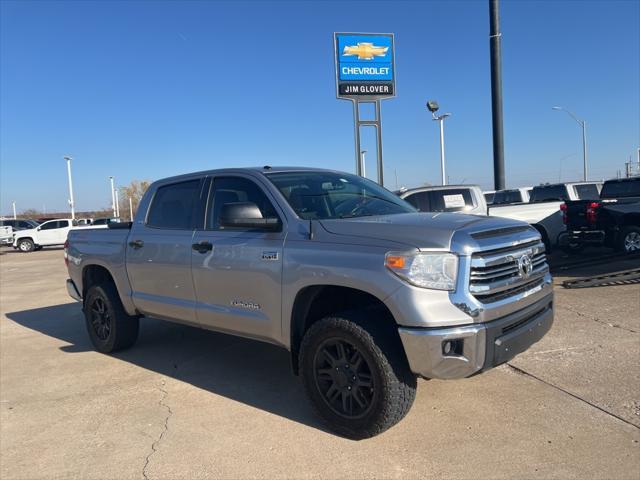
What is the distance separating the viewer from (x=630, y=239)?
11.5 metres

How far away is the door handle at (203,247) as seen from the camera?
15.0ft

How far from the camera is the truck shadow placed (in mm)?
4469

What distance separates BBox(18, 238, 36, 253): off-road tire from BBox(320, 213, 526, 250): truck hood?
32.2 metres

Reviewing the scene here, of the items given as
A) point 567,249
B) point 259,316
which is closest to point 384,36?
point 567,249

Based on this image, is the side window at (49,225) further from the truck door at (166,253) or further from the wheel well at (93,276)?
the truck door at (166,253)

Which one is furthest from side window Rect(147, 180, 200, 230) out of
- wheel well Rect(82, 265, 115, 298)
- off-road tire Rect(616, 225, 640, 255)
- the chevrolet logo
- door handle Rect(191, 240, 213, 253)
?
the chevrolet logo

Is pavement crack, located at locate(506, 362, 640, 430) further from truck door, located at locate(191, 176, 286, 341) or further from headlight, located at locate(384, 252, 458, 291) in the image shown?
truck door, located at locate(191, 176, 286, 341)

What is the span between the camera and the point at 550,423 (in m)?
3.70

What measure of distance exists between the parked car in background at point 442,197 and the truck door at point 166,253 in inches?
247

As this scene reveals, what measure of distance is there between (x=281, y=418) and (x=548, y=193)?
15.8 m

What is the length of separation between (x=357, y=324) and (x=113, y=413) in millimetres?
2372

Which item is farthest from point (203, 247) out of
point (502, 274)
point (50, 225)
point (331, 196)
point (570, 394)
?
point (50, 225)

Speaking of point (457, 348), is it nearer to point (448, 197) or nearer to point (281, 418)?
point (281, 418)

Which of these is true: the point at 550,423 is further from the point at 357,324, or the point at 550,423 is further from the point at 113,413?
the point at 113,413
